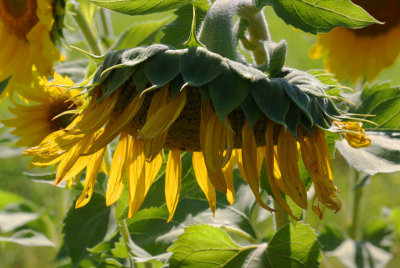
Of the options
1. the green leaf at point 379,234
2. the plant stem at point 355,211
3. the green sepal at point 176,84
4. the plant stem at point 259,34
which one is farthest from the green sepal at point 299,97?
the green leaf at point 379,234

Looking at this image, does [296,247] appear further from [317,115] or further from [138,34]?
[138,34]

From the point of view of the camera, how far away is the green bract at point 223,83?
2.08 ft

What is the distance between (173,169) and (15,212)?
788mm

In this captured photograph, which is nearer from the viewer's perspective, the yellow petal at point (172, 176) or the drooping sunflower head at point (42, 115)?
the yellow petal at point (172, 176)

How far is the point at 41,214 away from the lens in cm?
140

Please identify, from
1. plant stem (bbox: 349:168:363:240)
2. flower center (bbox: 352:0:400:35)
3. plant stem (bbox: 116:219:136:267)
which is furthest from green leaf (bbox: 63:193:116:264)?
flower center (bbox: 352:0:400:35)

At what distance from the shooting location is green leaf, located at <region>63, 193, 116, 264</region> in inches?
36.8

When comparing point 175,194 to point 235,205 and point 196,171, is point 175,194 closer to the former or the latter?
point 196,171

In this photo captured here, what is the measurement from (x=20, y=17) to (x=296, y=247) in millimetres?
577

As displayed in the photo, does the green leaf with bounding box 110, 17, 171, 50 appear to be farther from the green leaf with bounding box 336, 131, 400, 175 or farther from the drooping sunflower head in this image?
the green leaf with bounding box 336, 131, 400, 175

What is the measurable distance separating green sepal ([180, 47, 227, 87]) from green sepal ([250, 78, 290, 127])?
4 cm

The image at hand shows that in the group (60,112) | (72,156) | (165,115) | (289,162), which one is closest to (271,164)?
(289,162)

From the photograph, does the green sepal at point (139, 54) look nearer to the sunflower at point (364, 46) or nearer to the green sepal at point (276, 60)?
the green sepal at point (276, 60)

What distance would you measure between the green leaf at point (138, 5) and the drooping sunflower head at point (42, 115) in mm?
214
